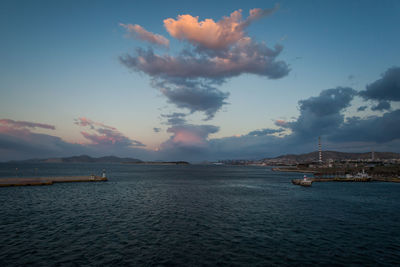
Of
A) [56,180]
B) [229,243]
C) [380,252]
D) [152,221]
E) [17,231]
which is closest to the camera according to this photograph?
[380,252]

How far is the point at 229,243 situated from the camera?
78.0ft

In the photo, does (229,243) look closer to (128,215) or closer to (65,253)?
(65,253)

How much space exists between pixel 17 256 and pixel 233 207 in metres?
33.1

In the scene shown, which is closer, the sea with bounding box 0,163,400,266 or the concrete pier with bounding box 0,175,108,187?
the sea with bounding box 0,163,400,266

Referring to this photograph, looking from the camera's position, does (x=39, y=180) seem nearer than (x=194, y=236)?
No

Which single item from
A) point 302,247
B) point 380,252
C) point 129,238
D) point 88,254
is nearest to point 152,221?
point 129,238

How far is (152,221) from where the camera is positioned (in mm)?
32406

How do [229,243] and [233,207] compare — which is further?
[233,207]

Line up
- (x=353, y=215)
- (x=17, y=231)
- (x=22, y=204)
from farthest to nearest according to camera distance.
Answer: (x=22, y=204) < (x=353, y=215) < (x=17, y=231)

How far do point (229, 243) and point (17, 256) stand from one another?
2004 centimetres

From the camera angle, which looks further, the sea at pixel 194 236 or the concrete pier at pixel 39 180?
the concrete pier at pixel 39 180

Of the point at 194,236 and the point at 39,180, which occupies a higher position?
the point at 39,180

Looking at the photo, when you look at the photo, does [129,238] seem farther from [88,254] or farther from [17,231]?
[17,231]

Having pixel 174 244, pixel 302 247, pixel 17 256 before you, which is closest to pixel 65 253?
pixel 17 256
